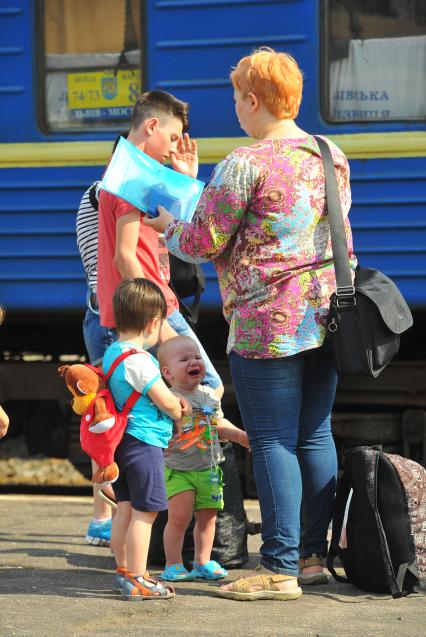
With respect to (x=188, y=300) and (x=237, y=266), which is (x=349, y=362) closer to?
(x=237, y=266)

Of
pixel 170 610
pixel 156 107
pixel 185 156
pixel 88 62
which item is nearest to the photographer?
pixel 170 610

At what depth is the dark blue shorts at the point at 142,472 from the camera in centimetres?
402

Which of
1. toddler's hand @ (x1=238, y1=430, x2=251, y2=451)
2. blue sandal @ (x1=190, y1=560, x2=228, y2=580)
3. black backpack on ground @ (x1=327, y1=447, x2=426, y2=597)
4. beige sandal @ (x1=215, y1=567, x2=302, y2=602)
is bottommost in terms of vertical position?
blue sandal @ (x1=190, y1=560, x2=228, y2=580)

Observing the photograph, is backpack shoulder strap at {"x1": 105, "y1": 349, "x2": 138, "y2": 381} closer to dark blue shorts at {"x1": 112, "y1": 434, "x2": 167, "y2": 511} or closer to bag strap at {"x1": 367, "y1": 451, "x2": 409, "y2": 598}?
dark blue shorts at {"x1": 112, "y1": 434, "x2": 167, "y2": 511}

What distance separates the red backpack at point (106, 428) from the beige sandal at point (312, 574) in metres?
0.85

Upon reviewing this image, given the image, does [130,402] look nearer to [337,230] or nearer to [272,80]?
[337,230]

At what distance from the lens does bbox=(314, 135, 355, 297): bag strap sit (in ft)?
13.0

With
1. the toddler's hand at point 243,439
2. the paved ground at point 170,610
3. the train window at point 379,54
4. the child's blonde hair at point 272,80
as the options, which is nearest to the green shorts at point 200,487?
the toddler's hand at point 243,439

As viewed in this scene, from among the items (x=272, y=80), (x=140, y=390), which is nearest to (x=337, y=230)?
(x=272, y=80)

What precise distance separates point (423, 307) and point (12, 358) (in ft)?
8.43

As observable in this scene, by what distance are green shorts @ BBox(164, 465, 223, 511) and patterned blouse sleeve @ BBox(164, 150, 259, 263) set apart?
81cm

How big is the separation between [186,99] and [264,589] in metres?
3.02

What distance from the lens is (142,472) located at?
4.02 meters

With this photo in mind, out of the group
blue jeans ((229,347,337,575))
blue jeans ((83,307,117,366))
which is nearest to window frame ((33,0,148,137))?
blue jeans ((83,307,117,366))
